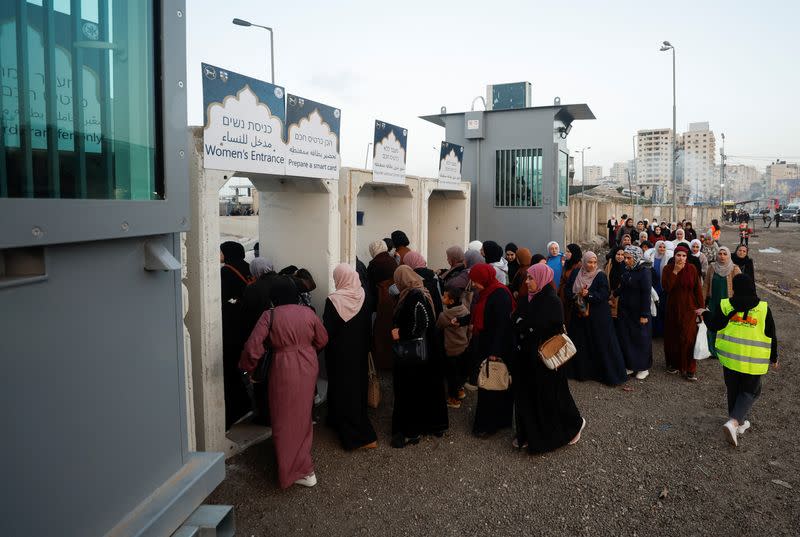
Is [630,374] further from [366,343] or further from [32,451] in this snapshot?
[32,451]

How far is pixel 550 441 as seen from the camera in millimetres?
4801

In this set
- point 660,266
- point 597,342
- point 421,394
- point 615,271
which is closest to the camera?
point 421,394

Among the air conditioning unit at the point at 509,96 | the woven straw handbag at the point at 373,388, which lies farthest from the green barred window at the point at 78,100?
the air conditioning unit at the point at 509,96

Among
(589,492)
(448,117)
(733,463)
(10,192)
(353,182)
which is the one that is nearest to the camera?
(10,192)

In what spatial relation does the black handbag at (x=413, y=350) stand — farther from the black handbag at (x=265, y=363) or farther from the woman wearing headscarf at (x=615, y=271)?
the woman wearing headscarf at (x=615, y=271)

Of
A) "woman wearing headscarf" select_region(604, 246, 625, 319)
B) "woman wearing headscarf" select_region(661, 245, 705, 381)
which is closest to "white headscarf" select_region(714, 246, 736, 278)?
"woman wearing headscarf" select_region(661, 245, 705, 381)

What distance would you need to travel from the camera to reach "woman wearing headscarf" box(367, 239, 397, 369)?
6758 mm

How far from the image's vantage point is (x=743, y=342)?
186 inches

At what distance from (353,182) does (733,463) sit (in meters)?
4.65

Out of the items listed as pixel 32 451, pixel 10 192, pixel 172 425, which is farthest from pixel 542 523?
pixel 10 192

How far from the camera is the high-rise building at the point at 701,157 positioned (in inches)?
Answer: 4619

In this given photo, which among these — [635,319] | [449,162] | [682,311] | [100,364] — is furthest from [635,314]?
[100,364]

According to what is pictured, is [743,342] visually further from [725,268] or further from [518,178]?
[518,178]

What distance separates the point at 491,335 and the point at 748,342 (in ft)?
7.10
